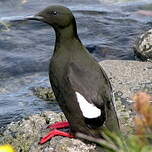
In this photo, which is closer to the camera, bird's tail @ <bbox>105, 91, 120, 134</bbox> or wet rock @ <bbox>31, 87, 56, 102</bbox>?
bird's tail @ <bbox>105, 91, 120, 134</bbox>

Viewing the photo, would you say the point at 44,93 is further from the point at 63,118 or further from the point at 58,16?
the point at 58,16

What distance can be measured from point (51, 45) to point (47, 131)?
190 inches

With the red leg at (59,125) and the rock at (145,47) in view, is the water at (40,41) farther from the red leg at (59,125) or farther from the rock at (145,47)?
the red leg at (59,125)

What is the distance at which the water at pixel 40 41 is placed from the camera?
298 inches

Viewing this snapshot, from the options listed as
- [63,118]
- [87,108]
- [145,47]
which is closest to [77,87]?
[87,108]

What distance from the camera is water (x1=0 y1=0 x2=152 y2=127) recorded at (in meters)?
7.58

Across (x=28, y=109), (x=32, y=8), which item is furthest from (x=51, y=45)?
(x=28, y=109)

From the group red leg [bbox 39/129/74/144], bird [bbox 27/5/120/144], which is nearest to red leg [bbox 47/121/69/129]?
bird [bbox 27/5/120/144]

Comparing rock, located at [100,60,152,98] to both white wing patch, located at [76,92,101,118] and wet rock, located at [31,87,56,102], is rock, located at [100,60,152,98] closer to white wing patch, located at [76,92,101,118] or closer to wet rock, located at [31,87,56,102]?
wet rock, located at [31,87,56,102]

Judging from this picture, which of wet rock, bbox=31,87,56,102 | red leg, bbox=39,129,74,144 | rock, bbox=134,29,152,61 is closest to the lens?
red leg, bbox=39,129,74,144

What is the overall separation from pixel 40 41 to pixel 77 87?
5.51 metres

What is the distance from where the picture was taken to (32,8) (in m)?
11.6

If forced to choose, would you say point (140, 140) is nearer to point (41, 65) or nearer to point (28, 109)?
point (28, 109)

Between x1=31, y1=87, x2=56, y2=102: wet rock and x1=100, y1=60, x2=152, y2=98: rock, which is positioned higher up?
x1=100, y1=60, x2=152, y2=98: rock
